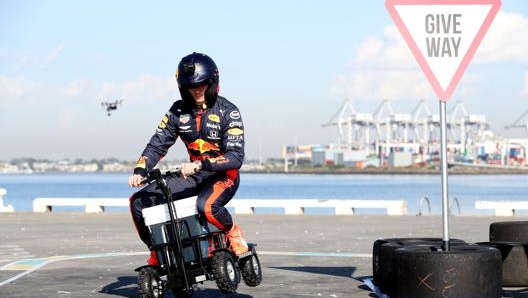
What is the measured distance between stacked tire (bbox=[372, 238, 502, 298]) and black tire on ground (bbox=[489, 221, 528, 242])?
2155mm

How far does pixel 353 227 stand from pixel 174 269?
571 inches

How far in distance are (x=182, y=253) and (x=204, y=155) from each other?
0.91m

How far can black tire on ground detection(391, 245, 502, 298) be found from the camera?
8430 mm

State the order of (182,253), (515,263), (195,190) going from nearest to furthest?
(182,253) < (195,190) < (515,263)

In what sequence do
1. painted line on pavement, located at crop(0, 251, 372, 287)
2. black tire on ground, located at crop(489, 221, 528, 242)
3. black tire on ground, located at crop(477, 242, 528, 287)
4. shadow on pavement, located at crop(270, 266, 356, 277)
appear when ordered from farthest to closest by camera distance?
painted line on pavement, located at crop(0, 251, 372, 287) < shadow on pavement, located at crop(270, 266, 356, 277) < black tire on ground, located at crop(489, 221, 528, 242) < black tire on ground, located at crop(477, 242, 528, 287)

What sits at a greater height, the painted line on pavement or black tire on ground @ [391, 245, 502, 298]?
black tire on ground @ [391, 245, 502, 298]

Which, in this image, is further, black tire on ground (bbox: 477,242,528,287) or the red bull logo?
black tire on ground (bbox: 477,242,528,287)

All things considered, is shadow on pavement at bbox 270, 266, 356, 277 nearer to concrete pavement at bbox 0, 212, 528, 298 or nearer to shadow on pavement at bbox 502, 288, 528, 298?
concrete pavement at bbox 0, 212, 528, 298

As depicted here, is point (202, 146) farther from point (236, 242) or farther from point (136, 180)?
point (236, 242)

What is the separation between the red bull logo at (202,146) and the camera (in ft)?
29.2

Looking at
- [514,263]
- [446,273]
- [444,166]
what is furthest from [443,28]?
[514,263]

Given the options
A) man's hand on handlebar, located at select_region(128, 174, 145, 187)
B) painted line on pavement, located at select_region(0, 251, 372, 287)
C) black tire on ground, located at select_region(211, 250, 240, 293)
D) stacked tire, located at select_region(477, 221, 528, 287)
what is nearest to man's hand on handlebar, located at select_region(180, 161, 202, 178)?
man's hand on handlebar, located at select_region(128, 174, 145, 187)

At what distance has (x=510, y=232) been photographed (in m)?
11.1

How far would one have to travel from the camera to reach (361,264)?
13.4 m
